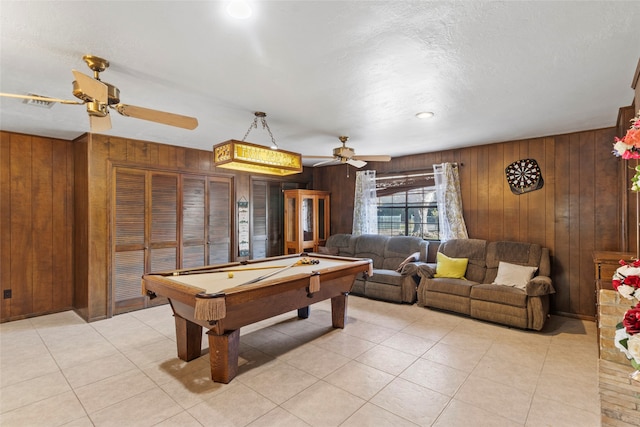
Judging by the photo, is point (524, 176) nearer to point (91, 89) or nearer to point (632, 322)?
point (632, 322)

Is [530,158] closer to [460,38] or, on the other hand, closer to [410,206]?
[410,206]

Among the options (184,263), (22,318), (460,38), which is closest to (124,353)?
(184,263)

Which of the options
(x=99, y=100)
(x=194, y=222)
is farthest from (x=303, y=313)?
(x=99, y=100)

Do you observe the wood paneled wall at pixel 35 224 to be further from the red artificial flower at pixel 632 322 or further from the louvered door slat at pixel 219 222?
the red artificial flower at pixel 632 322

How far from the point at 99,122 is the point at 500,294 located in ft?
14.9

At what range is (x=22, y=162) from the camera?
163 inches

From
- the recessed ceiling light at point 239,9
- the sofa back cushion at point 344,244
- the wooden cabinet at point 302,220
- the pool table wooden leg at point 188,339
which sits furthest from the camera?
the wooden cabinet at point 302,220

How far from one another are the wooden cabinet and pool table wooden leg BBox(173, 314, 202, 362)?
3.28 metres

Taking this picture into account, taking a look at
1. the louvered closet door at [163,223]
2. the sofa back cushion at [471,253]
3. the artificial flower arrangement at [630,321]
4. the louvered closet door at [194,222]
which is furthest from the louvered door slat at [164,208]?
the artificial flower arrangement at [630,321]

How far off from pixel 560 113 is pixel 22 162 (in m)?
6.66

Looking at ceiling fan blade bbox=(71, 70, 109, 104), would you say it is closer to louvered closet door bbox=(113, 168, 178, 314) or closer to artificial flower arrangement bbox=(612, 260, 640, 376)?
louvered closet door bbox=(113, 168, 178, 314)

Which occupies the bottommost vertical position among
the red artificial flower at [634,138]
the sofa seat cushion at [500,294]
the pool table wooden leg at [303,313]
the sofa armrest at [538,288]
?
the pool table wooden leg at [303,313]

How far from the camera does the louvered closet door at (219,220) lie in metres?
5.35

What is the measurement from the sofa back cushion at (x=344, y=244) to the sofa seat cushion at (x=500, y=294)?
7.81ft
